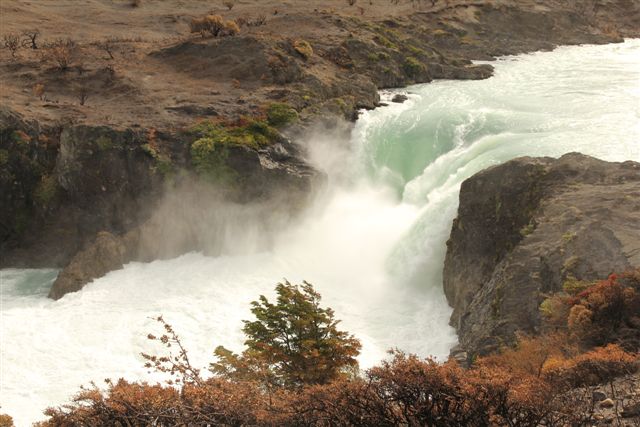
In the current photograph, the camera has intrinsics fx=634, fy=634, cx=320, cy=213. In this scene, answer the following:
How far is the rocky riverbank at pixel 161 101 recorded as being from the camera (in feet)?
101

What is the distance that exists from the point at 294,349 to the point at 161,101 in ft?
73.2

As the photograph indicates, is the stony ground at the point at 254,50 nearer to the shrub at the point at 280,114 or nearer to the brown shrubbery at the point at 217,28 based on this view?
the brown shrubbery at the point at 217,28

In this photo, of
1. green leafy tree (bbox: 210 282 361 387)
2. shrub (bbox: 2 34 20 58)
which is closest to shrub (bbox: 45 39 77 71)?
shrub (bbox: 2 34 20 58)

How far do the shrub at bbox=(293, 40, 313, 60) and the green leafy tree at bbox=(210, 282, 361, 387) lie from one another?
88.6 feet

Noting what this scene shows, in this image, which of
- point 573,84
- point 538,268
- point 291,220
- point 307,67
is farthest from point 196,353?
point 573,84

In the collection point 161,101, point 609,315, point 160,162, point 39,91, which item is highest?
point 609,315

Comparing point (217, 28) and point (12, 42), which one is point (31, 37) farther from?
point (217, 28)

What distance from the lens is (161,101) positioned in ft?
115

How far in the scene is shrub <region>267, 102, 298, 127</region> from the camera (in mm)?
33625

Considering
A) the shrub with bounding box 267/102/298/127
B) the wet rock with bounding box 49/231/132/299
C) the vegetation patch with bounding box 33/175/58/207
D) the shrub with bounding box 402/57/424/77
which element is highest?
the shrub with bounding box 402/57/424/77

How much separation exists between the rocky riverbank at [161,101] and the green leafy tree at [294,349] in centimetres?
1376

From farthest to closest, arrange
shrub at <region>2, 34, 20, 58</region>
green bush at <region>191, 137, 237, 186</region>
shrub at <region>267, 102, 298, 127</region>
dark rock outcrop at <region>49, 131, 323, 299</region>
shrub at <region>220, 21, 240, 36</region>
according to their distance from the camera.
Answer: shrub at <region>220, 21, 240, 36</region> < shrub at <region>2, 34, 20, 58</region> < shrub at <region>267, 102, 298, 127</region> < green bush at <region>191, 137, 237, 186</region> < dark rock outcrop at <region>49, 131, 323, 299</region>

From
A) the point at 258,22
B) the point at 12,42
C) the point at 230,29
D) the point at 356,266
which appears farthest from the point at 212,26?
the point at 356,266

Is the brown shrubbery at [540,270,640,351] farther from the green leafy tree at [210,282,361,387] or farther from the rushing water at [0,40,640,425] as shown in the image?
the rushing water at [0,40,640,425]
